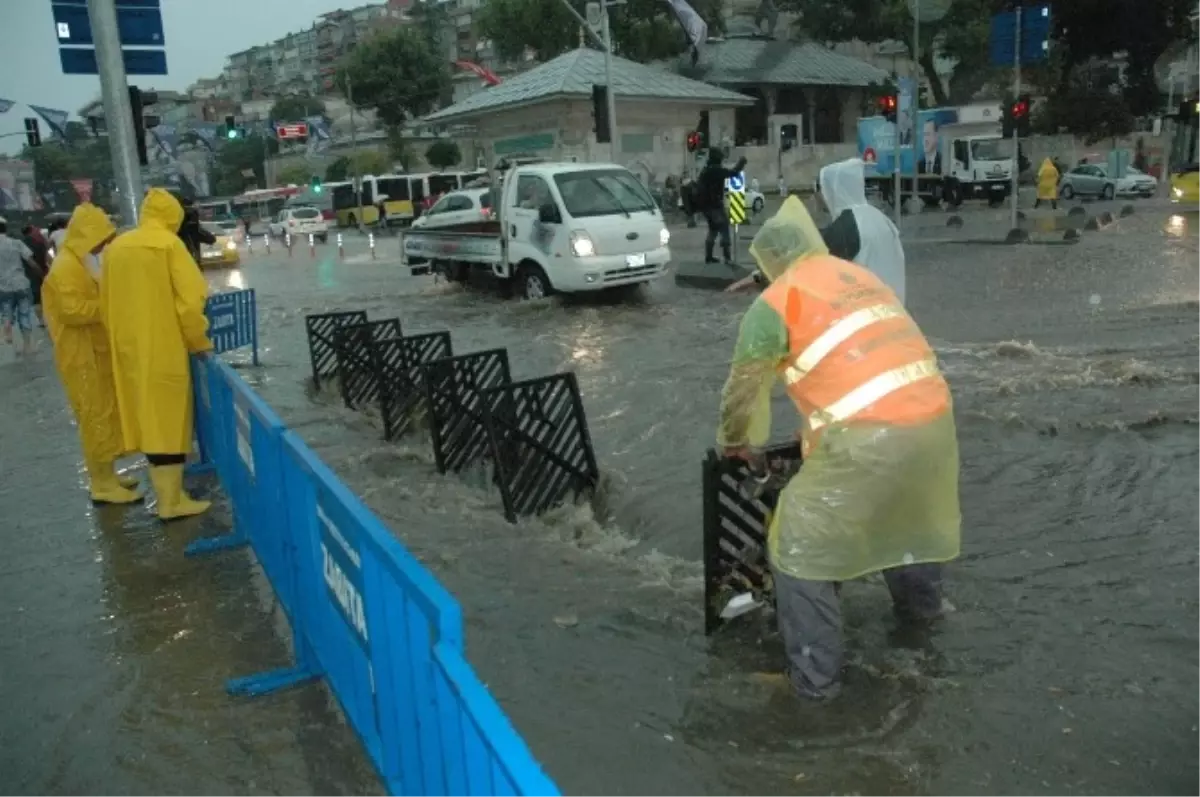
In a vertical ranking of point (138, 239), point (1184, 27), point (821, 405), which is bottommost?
point (821, 405)

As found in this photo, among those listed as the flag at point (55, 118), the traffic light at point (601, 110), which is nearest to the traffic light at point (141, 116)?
the traffic light at point (601, 110)

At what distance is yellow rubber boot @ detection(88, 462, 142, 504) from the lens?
6578 mm

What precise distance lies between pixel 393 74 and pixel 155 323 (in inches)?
2280

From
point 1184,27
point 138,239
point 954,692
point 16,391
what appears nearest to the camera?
point 954,692

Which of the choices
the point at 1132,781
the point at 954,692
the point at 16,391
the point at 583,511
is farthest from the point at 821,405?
the point at 16,391

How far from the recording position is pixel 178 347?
572cm

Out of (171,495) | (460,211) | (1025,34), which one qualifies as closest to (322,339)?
(171,495)

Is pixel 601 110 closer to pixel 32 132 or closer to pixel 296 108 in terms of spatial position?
pixel 32 132

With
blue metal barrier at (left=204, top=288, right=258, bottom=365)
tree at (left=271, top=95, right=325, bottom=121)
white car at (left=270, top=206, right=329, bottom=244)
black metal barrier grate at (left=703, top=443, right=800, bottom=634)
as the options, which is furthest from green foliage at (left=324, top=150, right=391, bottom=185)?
black metal barrier grate at (left=703, top=443, right=800, bottom=634)

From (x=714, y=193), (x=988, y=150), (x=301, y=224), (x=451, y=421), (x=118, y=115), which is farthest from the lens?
(x=301, y=224)

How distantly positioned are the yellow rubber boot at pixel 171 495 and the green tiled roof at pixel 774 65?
142ft

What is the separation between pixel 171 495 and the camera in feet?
19.9

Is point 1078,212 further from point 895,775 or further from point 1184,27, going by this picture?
point 895,775

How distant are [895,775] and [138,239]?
4595mm
